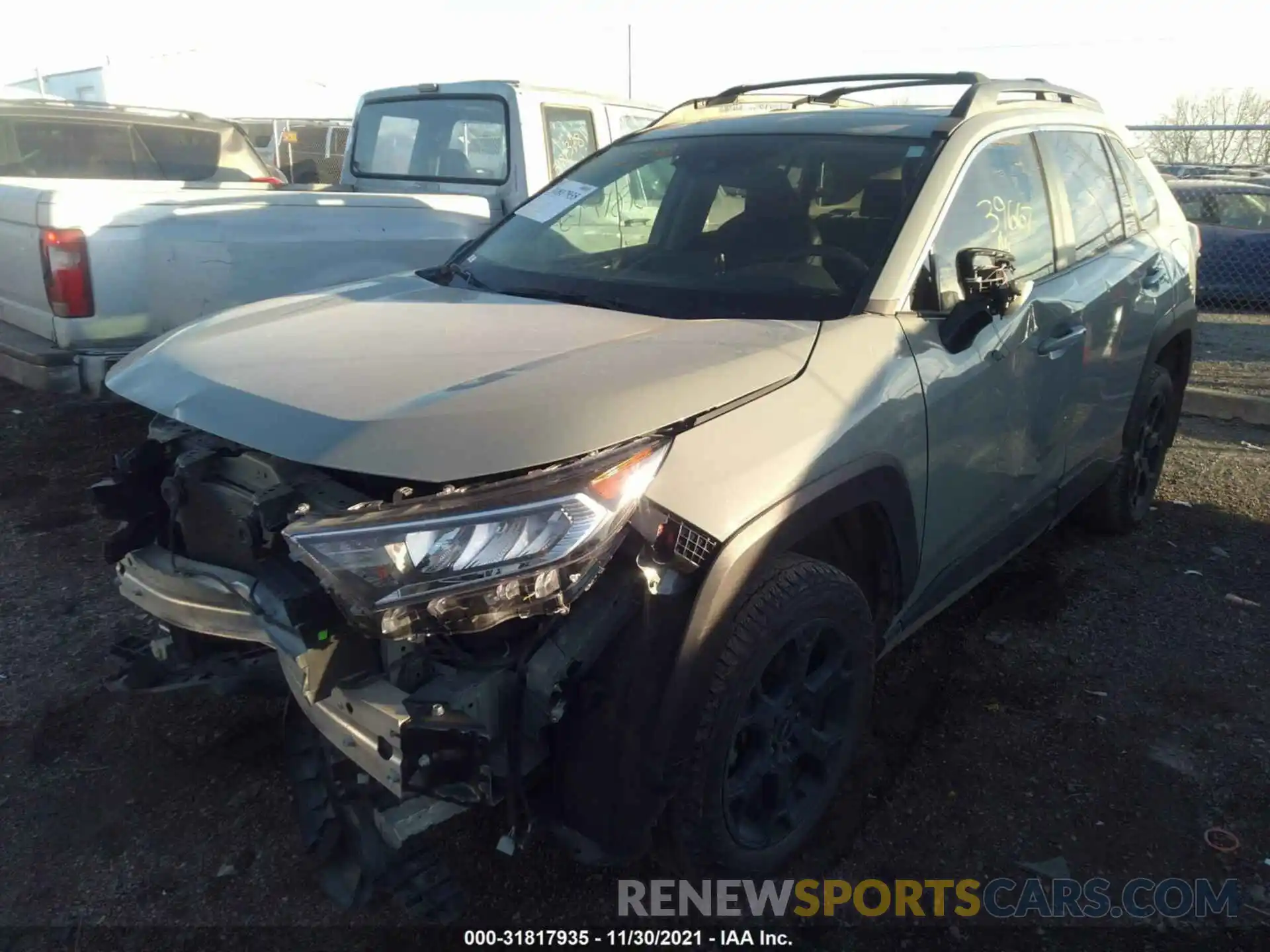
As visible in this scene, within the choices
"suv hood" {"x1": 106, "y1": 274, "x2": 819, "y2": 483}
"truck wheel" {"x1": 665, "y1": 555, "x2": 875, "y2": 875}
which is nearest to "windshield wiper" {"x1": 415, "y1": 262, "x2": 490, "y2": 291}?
"suv hood" {"x1": 106, "y1": 274, "x2": 819, "y2": 483}

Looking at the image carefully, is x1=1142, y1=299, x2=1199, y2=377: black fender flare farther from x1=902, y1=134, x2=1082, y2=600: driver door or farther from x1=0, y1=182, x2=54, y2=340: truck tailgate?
x1=0, y1=182, x2=54, y2=340: truck tailgate

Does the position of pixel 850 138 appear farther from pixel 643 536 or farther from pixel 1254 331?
pixel 1254 331

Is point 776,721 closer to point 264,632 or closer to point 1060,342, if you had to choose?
point 264,632

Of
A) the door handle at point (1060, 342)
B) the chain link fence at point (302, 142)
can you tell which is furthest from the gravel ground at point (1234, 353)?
the chain link fence at point (302, 142)

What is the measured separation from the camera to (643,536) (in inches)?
80.7

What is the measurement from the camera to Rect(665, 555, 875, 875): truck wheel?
221 cm

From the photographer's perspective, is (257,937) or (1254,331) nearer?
(257,937)

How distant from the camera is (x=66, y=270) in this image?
439cm

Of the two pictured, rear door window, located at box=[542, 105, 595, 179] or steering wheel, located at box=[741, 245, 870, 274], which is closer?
steering wheel, located at box=[741, 245, 870, 274]

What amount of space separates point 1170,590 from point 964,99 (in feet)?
7.48

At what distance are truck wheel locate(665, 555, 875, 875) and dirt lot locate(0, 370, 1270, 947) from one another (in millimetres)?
229

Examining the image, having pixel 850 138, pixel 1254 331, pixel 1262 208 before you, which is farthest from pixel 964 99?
pixel 1262 208

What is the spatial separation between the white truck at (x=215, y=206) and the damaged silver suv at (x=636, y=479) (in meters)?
0.85

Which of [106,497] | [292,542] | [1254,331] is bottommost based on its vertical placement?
[1254,331]
